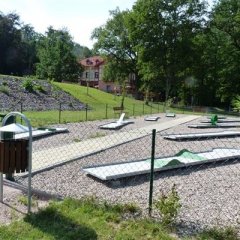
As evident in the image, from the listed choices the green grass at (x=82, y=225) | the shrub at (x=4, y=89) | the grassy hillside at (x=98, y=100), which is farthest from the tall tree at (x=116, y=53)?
the green grass at (x=82, y=225)

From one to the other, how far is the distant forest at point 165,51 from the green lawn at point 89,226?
39.2 metres

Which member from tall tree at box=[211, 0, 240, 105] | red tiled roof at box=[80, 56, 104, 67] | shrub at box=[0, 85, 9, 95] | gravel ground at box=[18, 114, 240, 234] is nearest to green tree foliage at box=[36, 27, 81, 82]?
red tiled roof at box=[80, 56, 104, 67]

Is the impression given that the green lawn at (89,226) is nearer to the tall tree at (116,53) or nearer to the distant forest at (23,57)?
the tall tree at (116,53)

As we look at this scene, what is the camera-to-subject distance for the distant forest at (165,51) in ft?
163

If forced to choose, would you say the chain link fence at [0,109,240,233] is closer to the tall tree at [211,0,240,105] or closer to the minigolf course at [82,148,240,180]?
the minigolf course at [82,148,240,180]

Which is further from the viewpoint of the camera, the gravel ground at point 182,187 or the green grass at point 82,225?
the gravel ground at point 182,187

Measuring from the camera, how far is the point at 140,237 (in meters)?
4.70

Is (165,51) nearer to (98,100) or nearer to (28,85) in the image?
(98,100)

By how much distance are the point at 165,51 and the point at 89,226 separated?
153 ft

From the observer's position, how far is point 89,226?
4.95 meters

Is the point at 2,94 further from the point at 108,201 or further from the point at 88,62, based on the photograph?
the point at 88,62

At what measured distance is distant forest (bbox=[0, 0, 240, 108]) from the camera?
49.6 metres

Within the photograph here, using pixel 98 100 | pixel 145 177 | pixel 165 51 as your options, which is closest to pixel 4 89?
pixel 98 100

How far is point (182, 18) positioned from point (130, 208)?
47270 mm
